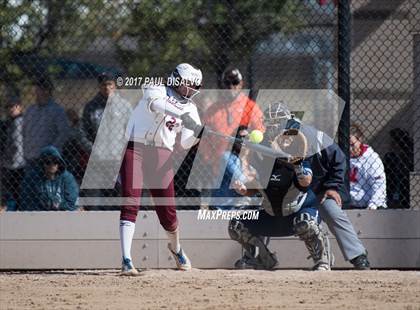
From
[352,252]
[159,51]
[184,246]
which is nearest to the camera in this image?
[352,252]

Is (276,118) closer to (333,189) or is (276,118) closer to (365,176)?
(333,189)

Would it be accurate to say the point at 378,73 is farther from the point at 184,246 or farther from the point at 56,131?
the point at 56,131

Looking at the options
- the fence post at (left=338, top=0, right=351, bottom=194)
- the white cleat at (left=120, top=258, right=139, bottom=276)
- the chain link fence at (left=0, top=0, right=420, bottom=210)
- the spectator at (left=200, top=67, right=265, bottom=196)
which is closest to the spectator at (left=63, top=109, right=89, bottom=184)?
the chain link fence at (left=0, top=0, right=420, bottom=210)

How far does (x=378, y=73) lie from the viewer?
32.3 ft

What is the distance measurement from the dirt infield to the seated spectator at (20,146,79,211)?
2.56 ft

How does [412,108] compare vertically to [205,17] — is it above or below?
below

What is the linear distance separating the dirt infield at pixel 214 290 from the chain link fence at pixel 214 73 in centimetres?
107

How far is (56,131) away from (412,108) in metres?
3.67

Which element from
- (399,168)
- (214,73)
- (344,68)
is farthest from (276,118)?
(399,168)

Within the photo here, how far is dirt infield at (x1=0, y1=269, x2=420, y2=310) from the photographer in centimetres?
668

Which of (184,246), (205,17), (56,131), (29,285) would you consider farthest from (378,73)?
(29,285)

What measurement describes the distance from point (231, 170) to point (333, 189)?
109 centimetres

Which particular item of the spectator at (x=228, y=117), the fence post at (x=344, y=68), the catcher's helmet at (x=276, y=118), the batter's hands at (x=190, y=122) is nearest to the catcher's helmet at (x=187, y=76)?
the batter's hands at (x=190, y=122)

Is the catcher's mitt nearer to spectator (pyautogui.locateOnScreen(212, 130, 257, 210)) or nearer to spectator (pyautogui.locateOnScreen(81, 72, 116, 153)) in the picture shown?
spectator (pyautogui.locateOnScreen(212, 130, 257, 210))
